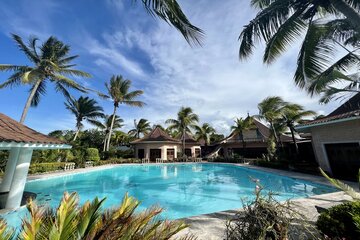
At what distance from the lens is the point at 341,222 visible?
324cm

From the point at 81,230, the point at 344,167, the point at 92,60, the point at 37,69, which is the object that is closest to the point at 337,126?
the point at 344,167

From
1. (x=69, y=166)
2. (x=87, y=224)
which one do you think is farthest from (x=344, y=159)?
(x=69, y=166)

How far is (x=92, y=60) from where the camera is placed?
12.4 metres

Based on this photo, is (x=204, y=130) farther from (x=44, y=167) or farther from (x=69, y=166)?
(x=44, y=167)

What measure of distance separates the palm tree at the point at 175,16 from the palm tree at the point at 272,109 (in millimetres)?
18281

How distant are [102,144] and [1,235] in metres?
32.3

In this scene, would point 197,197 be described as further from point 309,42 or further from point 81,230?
point 81,230

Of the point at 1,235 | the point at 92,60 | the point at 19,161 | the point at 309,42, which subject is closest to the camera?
the point at 1,235

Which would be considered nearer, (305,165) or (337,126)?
(337,126)

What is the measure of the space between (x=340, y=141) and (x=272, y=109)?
855 centimetres

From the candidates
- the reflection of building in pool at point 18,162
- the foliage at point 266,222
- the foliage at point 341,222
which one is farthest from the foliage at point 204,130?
the foliage at point 266,222

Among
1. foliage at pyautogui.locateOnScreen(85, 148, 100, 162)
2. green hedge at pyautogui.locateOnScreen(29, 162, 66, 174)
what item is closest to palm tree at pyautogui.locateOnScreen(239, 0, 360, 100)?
green hedge at pyautogui.locateOnScreen(29, 162, 66, 174)

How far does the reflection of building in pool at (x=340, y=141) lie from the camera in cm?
1023

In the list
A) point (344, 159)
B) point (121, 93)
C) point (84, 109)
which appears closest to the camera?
point (344, 159)
